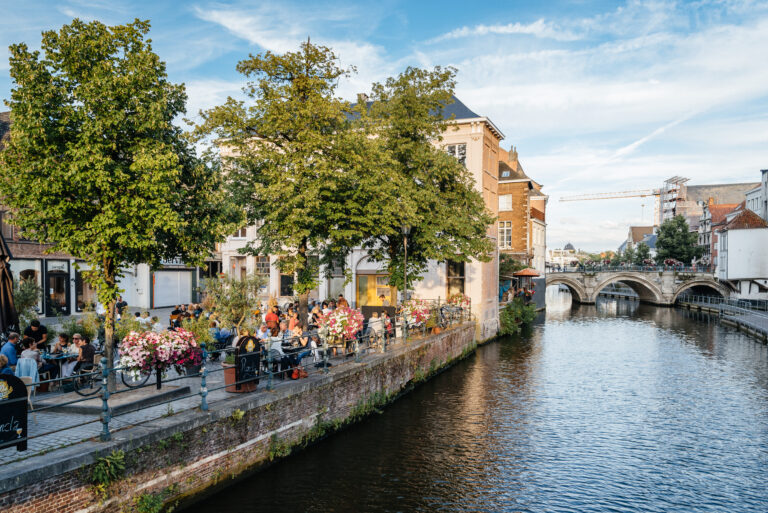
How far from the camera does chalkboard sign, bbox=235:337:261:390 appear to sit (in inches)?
450

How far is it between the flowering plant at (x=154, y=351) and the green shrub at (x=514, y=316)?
26723mm

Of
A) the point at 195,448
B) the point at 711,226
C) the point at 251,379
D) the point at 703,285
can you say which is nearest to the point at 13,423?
the point at 195,448

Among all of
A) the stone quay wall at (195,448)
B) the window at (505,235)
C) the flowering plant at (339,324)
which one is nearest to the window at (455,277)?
the stone quay wall at (195,448)

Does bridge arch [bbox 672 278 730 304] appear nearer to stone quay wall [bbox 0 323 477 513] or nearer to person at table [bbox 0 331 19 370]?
stone quay wall [bbox 0 323 477 513]

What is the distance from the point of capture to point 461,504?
34.7ft

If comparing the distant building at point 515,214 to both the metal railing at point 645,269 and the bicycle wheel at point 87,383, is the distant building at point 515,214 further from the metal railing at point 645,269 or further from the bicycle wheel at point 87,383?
the bicycle wheel at point 87,383

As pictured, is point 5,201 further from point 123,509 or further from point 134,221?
point 123,509

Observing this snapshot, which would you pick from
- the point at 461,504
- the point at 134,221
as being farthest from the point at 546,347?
the point at 134,221

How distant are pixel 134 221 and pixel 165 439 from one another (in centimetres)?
426

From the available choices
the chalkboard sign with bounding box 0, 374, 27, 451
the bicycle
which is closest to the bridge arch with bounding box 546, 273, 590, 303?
Answer: the bicycle

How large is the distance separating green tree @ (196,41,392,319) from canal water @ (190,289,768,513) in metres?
6.41

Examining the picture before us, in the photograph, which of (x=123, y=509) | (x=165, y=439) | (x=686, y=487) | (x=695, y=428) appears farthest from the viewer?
(x=695, y=428)

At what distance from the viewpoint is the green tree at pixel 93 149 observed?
10.0 m

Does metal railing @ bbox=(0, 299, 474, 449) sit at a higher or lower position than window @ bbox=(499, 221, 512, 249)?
lower
